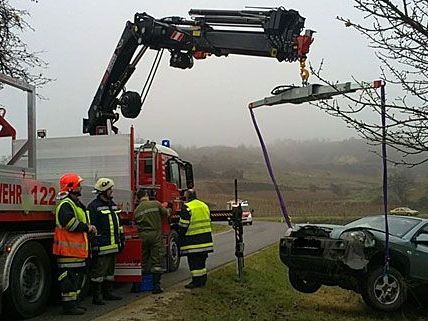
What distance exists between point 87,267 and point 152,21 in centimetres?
630

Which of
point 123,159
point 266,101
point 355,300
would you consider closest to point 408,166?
point 266,101

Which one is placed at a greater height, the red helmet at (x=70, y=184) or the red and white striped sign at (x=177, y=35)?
the red and white striped sign at (x=177, y=35)

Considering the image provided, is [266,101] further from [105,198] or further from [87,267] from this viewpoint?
[87,267]

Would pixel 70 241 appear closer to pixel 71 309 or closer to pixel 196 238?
pixel 71 309

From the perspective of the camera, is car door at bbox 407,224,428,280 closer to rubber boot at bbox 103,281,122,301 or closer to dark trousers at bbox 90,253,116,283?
dark trousers at bbox 90,253,116,283

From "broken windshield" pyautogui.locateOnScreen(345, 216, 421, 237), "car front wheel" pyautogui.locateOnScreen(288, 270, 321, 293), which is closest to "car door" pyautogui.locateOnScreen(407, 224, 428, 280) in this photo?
"broken windshield" pyautogui.locateOnScreen(345, 216, 421, 237)

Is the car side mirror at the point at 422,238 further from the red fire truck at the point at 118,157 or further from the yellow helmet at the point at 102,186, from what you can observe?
the yellow helmet at the point at 102,186

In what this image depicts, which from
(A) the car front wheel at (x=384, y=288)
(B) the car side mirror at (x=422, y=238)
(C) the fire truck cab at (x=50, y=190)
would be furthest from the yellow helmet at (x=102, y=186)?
(B) the car side mirror at (x=422, y=238)

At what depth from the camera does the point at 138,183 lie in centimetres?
1214

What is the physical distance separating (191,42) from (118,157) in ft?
10.2

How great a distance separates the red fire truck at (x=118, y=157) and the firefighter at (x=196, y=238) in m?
0.89

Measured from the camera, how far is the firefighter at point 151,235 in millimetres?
9867

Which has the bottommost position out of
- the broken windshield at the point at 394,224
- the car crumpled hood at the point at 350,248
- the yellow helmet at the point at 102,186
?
the car crumpled hood at the point at 350,248

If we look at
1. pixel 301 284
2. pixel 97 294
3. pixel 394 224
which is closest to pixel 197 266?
pixel 301 284
